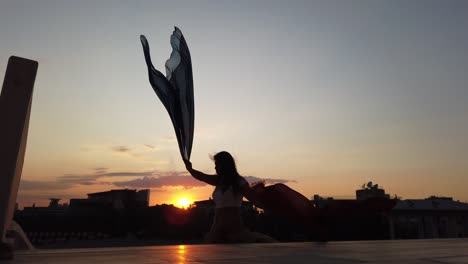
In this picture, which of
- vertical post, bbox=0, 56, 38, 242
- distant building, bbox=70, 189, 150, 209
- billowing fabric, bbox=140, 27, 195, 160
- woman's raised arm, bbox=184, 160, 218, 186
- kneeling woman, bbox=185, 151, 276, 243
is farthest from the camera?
distant building, bbox=70, 189, 150, 209

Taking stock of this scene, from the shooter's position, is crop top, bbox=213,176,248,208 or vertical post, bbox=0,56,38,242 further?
crop top, bbox=213,176,248,208

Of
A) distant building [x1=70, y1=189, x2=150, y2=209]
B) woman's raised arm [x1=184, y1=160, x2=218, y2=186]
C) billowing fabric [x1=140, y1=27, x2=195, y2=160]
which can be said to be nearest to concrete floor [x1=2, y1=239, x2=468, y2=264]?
woman's raised arm [x1=184, y1=160, x2=218, y2=186]

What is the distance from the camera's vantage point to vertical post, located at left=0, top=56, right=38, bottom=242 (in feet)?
14.8

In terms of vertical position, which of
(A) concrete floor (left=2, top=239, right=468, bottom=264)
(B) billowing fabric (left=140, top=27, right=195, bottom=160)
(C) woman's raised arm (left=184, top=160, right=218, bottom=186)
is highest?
(B) billowing fabric (left=140, top=27, right=195, bottom=160)

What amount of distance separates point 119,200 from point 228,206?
60.6 meters

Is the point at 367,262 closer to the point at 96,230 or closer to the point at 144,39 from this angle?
the point at 144,39

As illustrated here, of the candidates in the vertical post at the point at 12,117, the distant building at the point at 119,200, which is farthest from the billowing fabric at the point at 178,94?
the distant building at the point at 119,200

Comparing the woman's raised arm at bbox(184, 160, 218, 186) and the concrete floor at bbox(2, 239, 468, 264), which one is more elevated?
the woman's raised arm at bbox(184, 160, 218, 186)

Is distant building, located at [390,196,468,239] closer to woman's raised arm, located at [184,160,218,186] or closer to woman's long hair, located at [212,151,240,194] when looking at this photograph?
woman's raised arm, located at [184,160,218,186]

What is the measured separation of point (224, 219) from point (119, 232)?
94.8 ft

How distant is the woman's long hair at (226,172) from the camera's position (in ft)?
21.3

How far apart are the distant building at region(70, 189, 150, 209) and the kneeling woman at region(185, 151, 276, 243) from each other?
5421 cm

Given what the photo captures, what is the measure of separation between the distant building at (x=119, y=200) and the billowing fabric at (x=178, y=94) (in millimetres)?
53005

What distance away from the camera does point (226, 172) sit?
649 centimetres
